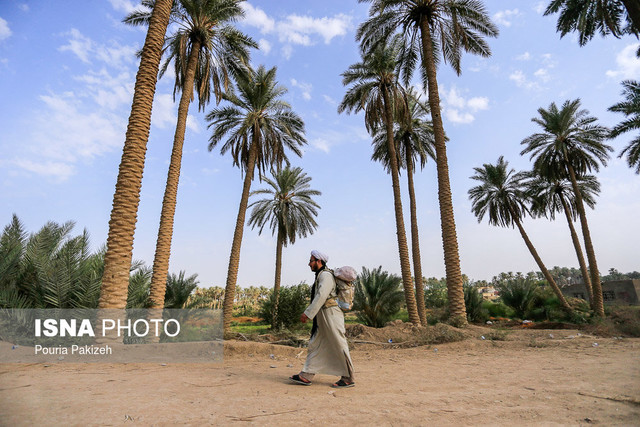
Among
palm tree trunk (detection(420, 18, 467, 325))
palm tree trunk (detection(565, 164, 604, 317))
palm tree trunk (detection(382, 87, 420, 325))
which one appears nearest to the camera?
palm tree trunk (detection(420, 18, 467, 325))

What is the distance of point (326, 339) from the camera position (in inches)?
178

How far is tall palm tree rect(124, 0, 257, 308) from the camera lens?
11094mm

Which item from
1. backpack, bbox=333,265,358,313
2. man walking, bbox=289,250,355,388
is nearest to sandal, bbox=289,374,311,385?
man walking, bbox=289,250,355,388

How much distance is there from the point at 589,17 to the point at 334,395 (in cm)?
1843

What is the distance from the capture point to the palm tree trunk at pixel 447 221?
37.2 feet

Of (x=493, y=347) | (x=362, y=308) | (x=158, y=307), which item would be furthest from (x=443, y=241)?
(x=158, y=307)

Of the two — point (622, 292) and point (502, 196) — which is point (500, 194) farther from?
point (622, 292)

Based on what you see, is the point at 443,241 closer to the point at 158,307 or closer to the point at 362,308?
the point at 362,308

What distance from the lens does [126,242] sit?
7.68 meters

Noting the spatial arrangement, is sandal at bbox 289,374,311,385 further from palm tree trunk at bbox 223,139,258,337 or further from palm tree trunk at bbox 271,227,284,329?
palm tree trunk at bbox 271,227,284,329

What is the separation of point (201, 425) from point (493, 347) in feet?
25.4

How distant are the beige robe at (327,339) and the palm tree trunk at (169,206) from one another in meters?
7.24

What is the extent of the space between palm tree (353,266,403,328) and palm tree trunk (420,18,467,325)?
269 inches

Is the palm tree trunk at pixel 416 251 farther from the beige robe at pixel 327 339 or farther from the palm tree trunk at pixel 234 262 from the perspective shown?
the beige robe at pixel 327 339
